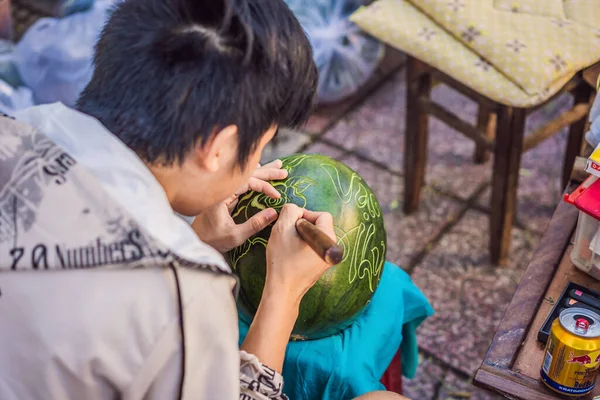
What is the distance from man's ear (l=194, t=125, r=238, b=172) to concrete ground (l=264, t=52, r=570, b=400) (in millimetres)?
1504

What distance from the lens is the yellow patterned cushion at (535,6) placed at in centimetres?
239

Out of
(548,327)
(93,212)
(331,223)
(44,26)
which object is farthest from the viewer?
(44,26)

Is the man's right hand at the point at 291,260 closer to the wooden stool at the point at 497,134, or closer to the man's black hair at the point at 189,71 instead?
the man's black hair at the point at 189,71

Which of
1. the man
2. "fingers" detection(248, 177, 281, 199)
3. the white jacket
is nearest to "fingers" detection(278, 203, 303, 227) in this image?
"fingers" detection(248, 177, 281, 199)

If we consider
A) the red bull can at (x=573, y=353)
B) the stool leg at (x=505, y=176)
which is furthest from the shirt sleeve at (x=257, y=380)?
the stool leg at (x=505, y=176)

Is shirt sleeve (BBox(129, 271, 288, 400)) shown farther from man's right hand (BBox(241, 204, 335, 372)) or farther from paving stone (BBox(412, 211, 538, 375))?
paving stone (BBox(412, 211, 538, 375))

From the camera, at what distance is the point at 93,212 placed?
3.72 feet

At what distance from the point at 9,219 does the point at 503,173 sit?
6.28 feet

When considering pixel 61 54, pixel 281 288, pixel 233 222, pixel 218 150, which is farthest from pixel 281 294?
pixel 61 54

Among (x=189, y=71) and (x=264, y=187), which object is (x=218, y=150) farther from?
(x=264, y=187)

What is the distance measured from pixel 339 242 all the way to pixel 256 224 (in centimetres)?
21

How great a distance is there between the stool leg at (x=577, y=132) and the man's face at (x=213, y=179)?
1.57m

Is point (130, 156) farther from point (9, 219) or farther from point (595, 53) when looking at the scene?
point (595, 53)

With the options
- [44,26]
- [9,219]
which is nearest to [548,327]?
[9,219]
